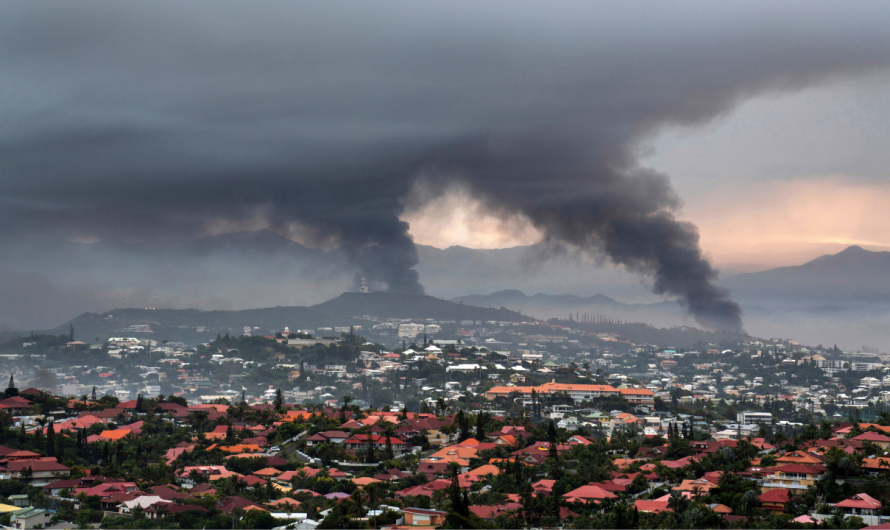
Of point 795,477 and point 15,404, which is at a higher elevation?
point 15,404

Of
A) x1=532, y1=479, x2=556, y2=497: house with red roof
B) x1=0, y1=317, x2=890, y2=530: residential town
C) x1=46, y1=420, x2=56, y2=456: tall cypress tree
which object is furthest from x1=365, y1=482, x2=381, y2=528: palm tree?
x1=46, y1=420, x2=56, y2=456: tall cypress tree

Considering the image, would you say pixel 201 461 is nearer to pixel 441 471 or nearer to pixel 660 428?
pixel 441 471

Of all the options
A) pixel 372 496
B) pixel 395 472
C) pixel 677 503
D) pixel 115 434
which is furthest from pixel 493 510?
pixel 115 434

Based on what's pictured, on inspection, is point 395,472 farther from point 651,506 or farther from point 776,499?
point 776,499

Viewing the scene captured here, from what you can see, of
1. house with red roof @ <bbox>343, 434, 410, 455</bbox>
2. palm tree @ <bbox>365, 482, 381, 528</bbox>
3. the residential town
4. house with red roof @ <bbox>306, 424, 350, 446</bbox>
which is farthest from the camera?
house with red roof @ <bbox>306, 424, 350, 446</bbox>

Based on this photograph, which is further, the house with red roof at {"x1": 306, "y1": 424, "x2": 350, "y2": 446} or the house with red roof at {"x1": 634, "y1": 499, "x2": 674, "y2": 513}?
the house with red roof at {"x1": 306, "y1": 424, "x2": 350, "y2": 446}

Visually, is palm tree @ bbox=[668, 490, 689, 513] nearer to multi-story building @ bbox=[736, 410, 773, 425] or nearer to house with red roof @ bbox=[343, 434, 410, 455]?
house with red roof @ bbox=[343, 434, 410, 455]

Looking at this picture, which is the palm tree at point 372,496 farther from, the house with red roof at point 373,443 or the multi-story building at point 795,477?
the multi-story building at point 795,477

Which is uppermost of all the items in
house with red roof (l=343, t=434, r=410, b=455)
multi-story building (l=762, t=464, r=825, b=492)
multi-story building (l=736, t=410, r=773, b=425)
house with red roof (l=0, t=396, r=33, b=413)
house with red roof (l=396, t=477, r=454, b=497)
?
house with red roof (l=0, t=396, r=33, b=413)

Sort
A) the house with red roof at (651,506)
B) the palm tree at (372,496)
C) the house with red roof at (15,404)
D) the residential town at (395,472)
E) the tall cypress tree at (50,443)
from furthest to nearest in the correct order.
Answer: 1. the house with red roof at (15,404)
2. the tall cypress tree at (50,443)
3. the house with red roof at (651,506)
4. the residential town at (395,472)
5. the palm tree at (372,496)

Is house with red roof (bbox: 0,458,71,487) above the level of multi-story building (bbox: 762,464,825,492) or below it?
below

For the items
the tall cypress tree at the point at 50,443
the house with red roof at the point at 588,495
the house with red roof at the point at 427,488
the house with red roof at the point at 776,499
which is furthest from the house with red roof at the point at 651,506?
the tall cypress tree at the point at 50,443

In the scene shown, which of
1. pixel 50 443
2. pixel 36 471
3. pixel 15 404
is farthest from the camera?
pixel 15 404
